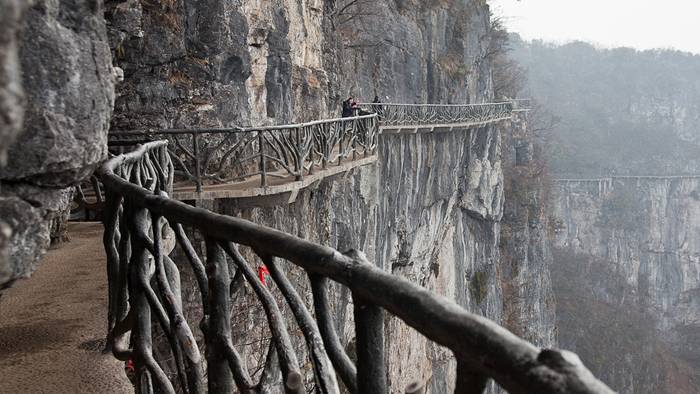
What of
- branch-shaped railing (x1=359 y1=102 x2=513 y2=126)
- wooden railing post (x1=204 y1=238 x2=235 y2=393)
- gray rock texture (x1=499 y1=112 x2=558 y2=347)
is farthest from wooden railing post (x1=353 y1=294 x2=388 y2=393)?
gray rock texture (x1=499 y1=112 x2=558 y2=347)

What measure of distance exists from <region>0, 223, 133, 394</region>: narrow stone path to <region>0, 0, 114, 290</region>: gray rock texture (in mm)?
1868

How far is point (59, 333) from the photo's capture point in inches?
163

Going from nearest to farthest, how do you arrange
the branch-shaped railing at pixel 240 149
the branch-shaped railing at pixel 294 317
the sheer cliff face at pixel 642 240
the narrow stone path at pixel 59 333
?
the branch-shaped railing at pixel 294 317, the narrow stone path at pixel 59 333, the branch-shaped railing at pixel 240 149, the sheer cliff face at pixel 642 240

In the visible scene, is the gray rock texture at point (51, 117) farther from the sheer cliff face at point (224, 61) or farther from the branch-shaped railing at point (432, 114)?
the branch-shaped railing at point (432, 114)

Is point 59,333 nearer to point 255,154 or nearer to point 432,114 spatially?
point 255,154

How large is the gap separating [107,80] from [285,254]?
93 cm

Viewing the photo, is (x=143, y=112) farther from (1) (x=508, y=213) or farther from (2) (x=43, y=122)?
(1) (x=508, y=213)

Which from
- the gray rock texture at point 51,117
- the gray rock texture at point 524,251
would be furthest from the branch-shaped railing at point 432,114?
the gray rock texture at point 51,117

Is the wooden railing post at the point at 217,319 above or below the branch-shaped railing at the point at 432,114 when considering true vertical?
below

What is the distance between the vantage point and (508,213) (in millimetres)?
37938

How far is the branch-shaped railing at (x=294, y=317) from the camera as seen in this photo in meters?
1.30

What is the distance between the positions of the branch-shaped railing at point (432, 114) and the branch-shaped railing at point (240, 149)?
21.3 ft

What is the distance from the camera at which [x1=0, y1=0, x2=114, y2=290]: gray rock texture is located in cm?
177

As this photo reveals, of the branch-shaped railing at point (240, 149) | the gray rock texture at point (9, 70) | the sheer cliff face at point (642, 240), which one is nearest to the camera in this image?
the gray rock texture at point (9, 70)
